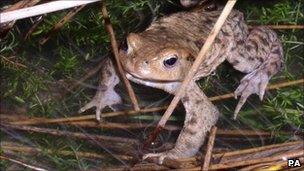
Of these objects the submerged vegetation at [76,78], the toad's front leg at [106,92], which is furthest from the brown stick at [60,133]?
the toad's front leg at [106,92]

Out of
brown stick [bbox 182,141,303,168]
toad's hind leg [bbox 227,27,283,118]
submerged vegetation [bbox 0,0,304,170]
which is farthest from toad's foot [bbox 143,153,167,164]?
toad's hind leg [bbox 227,27,283,118]

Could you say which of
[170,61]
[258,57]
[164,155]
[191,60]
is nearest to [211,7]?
[258,57]

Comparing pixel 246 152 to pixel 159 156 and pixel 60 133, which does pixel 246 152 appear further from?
pixel 60 133

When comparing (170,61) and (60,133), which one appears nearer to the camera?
(170,61)

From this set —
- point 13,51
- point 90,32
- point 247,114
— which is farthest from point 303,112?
point 13,51

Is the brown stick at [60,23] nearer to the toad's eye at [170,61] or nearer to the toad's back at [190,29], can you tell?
the toad's back at [190,29]

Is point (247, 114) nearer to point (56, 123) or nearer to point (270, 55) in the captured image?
point (270, 55)

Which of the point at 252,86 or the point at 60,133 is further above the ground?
the point at 60,133
